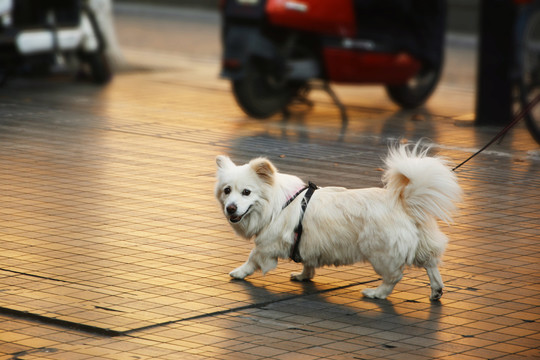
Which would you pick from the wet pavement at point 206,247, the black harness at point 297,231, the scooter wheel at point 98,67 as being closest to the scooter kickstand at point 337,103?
the wet pavement at point 206,247

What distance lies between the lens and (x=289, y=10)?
42.4 feet

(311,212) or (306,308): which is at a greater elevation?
(311,212)

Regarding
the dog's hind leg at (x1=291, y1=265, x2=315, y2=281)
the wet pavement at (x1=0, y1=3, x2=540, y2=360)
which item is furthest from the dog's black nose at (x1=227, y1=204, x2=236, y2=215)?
the dog's hind leg at (x1=291, y1=265, x2=315, y2=281)

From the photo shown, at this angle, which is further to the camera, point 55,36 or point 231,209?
point 55,36

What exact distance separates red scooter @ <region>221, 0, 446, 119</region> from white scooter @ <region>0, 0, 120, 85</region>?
9.44ft

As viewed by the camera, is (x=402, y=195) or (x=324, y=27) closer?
(x=402, y=195)

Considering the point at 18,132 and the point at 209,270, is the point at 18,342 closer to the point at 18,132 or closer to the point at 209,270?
the point at 209,270

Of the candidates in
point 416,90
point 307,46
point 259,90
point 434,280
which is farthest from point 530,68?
point 434,280

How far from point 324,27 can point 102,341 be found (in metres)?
8.54

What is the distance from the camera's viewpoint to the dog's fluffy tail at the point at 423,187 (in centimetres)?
618

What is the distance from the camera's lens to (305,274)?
6625mm

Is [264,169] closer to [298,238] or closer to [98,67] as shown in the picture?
[298,238]

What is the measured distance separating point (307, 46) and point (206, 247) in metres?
6.76

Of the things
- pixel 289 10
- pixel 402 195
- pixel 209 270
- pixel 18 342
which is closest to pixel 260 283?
pixel 209 270
